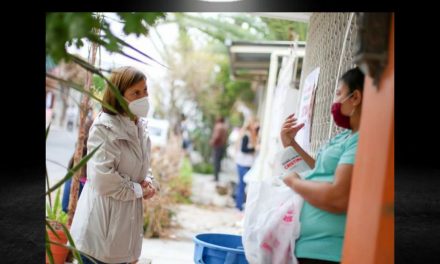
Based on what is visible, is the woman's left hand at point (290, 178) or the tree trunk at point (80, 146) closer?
the woman's left hand at point (290, 178)

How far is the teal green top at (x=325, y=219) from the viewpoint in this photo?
1570 millimetres

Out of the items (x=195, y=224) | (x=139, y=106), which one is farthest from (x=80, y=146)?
(x=195, y=224)

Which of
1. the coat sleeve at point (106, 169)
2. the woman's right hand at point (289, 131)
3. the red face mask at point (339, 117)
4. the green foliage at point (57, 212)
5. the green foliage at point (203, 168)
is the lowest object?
the green foliage at point (203, 168)

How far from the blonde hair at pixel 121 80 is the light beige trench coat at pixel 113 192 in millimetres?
45

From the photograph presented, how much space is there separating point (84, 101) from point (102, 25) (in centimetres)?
31

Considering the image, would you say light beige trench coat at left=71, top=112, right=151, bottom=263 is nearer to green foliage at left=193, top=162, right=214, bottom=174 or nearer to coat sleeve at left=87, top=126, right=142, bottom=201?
coat sleeve at left=87, top=126, right=142, bottom=201

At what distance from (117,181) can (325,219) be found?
2.51ft

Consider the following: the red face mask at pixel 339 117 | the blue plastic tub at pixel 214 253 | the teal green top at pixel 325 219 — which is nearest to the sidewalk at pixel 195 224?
the blue plastic tub at pixel 214 253

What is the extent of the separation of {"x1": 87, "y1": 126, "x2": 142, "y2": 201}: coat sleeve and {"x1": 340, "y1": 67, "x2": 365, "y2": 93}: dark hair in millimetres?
857

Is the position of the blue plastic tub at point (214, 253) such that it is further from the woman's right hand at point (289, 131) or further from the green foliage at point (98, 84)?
the green foliage at point (98, 84)

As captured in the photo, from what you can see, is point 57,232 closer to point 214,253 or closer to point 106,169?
point 106,169

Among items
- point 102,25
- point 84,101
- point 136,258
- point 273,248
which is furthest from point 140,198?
point 102,25

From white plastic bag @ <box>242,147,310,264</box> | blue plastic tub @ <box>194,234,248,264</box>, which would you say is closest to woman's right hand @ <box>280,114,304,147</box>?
white plastic bag @ <box>242,147,310,264</box>

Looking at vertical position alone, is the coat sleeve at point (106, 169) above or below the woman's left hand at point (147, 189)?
above
